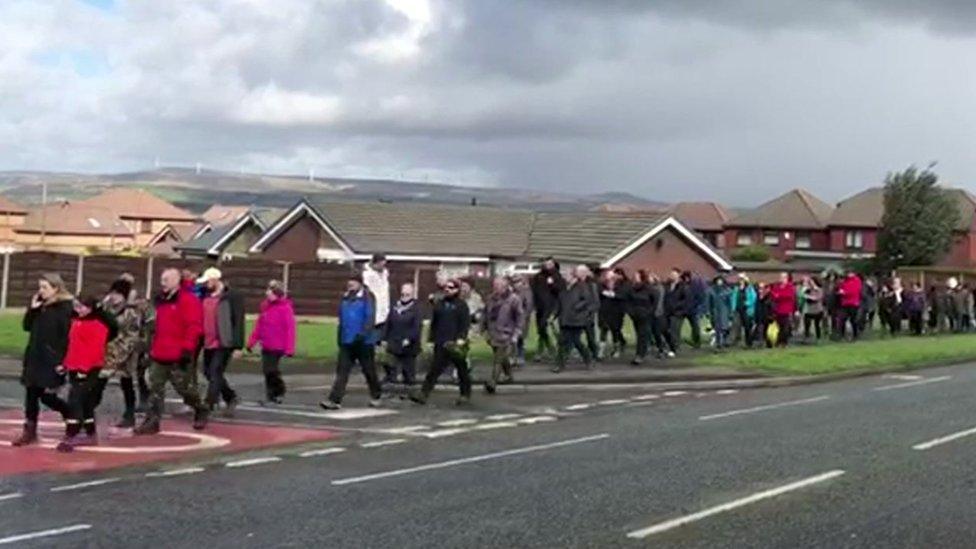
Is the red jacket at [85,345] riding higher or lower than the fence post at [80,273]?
lower

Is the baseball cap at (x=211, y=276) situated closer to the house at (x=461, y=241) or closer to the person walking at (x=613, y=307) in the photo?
the person walking at (x=613, y=307)

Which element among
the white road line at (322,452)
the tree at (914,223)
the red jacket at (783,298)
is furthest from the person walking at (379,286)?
the tree at (914,223)

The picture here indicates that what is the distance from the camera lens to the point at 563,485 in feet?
36.2

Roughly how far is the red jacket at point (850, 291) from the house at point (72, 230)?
289ft

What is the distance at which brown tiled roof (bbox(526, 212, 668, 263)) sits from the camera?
2092 inches

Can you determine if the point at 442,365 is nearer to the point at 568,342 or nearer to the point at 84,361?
the point at 568,342

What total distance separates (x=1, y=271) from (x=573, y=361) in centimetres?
2317

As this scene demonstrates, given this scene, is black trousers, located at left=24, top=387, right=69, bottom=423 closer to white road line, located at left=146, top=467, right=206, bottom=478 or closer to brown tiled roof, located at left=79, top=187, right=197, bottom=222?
white road line, located at left=146, top=467, right=206, bottom=478

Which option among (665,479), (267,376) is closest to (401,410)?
(267,376)

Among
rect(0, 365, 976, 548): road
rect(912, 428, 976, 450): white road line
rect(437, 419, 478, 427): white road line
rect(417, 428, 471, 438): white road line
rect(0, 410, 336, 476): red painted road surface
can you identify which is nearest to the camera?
rect(0, 365, 976, 548): road

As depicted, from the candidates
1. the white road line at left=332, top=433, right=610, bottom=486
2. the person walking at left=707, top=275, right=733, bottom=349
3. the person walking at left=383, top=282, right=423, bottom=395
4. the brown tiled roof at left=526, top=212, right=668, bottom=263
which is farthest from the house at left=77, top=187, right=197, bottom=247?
the white road line at left=332, top=433, right=610, bottom=486

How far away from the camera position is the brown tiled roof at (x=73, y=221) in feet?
376

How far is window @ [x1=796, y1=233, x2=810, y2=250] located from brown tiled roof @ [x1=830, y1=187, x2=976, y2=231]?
2642 mm

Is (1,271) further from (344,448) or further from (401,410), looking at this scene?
(344,448)
